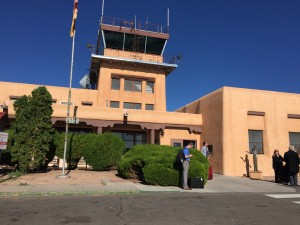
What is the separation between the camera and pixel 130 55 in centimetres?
2945

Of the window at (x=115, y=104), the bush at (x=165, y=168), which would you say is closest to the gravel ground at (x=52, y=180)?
the bush at (x=165, y=168)

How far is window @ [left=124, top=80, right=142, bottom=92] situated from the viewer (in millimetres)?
29047

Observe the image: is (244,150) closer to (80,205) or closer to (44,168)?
(44,168)

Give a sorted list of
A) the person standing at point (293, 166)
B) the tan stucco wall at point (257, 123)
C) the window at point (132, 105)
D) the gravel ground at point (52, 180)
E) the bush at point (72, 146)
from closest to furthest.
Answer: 1. the gravel ground at point (52, 180)
2. the person standing at point (293, 166)
3. the bush at point (72, 146)
4. the tan stucco wall at point (257, 123)
5. the window at point (132, 105)

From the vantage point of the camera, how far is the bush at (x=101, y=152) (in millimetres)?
17453

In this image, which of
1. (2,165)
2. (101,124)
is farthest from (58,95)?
(2,165)

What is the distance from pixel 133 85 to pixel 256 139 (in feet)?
44.8

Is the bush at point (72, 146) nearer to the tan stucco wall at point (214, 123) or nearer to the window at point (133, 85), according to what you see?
the tan stucco wall at point (214, 123)

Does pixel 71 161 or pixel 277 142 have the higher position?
pixel 277 142

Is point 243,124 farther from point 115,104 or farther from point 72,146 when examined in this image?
point 115,104

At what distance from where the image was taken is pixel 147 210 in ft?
23.6

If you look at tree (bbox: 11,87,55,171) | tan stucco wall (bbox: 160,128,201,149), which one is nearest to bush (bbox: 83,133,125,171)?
tree (bbox: 11,87,55,171)

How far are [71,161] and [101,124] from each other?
204 inches

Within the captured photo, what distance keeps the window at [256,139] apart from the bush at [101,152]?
9.37 meters
